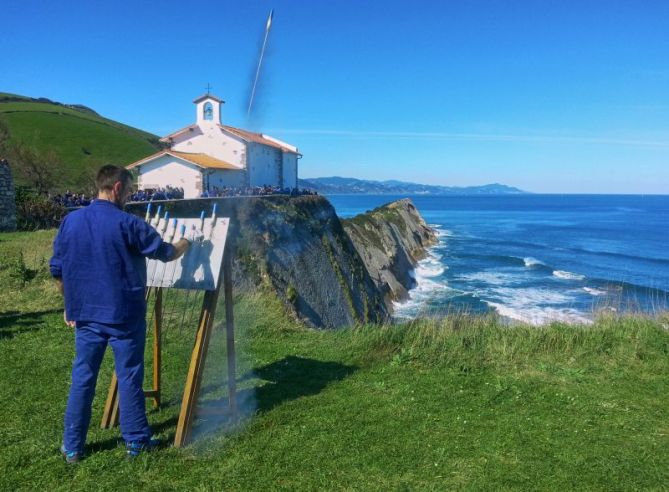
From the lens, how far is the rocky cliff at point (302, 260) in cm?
1695

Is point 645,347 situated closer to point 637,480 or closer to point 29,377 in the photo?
point 637,480

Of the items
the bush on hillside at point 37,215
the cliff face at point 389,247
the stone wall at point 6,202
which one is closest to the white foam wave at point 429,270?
the cliff face at point 389,247

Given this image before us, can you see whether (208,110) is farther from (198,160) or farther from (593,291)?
(593,291)

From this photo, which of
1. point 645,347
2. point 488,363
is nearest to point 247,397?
point 488,363

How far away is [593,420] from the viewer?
6.53 m

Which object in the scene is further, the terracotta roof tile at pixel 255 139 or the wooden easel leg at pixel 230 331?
the terracotta roof tile at pixel 255 139

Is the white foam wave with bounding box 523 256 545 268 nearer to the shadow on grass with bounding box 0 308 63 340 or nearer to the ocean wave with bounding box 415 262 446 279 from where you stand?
the ocean wave with bounding box 415 262 446 279

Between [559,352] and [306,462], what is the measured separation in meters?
5.89

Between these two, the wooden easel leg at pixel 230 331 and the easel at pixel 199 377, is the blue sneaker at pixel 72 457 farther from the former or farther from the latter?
the wooden easel leg at pixel 230 331

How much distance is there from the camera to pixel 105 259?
4.89 meters

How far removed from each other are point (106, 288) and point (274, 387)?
10.8 feet

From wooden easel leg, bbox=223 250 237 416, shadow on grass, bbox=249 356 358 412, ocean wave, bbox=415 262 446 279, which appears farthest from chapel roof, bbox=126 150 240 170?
wooden easel leg, bbox=223 250 237 416

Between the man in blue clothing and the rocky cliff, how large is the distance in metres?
5.81

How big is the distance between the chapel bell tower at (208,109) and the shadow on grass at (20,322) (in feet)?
90.9
